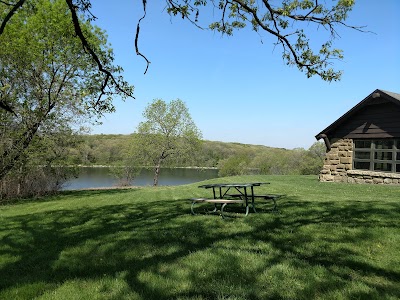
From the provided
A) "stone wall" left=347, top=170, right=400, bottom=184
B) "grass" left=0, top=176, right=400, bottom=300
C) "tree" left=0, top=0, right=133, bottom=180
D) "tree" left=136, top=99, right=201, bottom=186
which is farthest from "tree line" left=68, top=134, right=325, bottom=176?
"grass" left=0, top=176, right=400, bottom=300

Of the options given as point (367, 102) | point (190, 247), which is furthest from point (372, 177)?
point (190, 247)

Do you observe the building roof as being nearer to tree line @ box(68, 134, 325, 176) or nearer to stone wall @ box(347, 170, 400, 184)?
stone wall @ box(347, 170, 400, 184)

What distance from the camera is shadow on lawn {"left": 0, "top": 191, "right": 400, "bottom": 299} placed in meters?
4.16

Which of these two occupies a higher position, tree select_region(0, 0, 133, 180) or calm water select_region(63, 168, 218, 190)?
tree select_region(0, 0, 133, 180)

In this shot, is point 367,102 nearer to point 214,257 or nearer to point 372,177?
point 372,177

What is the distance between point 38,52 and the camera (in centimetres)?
1986

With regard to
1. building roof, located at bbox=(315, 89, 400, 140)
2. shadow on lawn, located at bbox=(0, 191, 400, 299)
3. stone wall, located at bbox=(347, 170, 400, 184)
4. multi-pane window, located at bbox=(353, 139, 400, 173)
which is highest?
building roof, located at bbox=(315, 89, 400, 140)

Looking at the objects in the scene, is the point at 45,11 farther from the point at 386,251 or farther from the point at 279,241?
the point at 386,251

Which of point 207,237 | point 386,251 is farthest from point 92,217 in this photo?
point 386,251

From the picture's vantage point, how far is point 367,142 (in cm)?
1956

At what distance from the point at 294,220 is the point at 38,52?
731 inches

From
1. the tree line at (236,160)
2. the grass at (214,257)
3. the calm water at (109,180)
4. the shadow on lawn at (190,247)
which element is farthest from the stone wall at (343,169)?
the tree line at (236,160)

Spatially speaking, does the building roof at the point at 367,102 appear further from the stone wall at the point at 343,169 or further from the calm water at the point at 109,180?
the calm water at the point at 109,180

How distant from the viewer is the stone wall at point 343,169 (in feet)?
62.5
